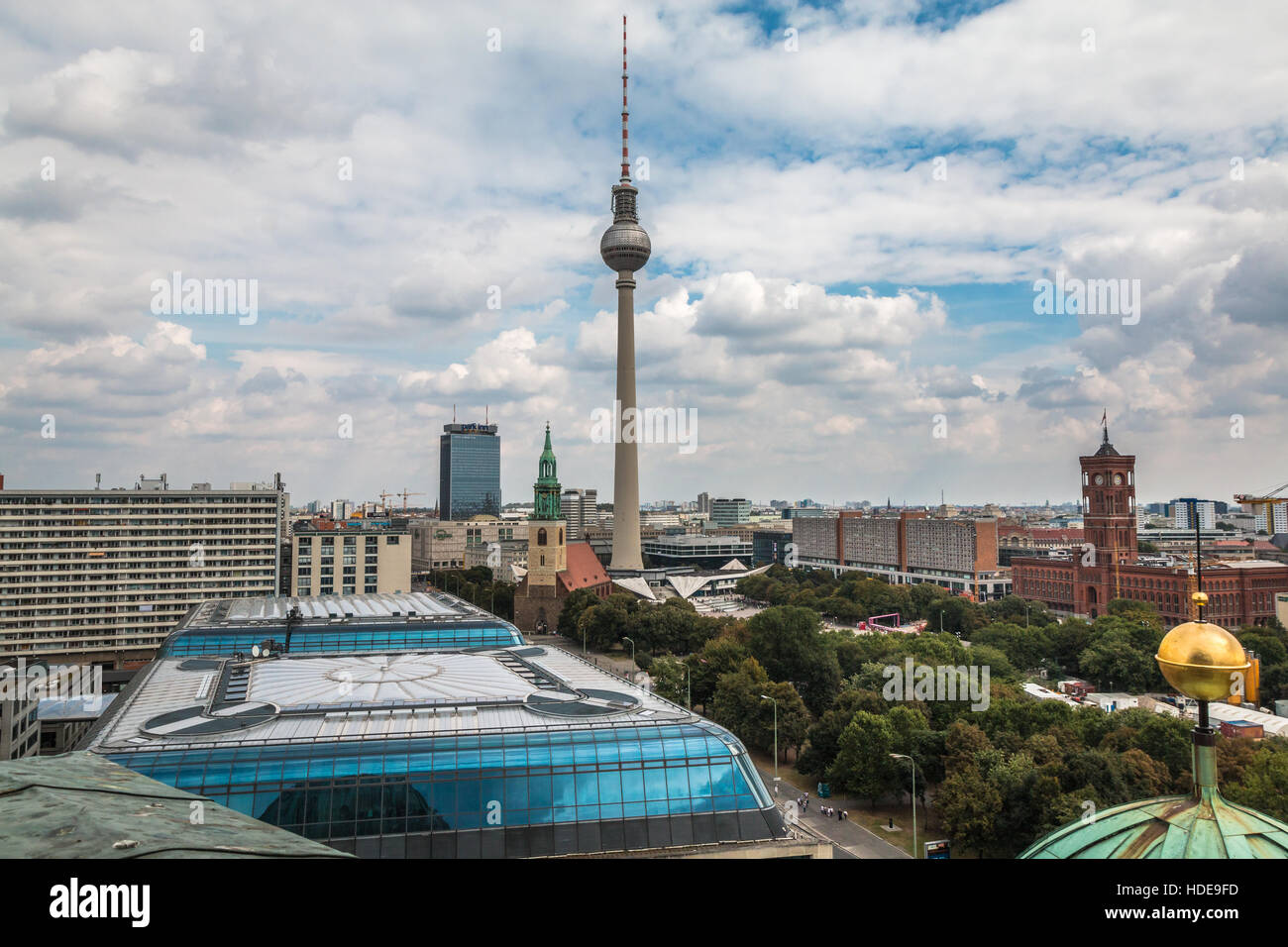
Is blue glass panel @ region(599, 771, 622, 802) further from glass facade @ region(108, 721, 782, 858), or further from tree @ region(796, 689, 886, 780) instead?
tree @ region(796, 689, 886, 780)

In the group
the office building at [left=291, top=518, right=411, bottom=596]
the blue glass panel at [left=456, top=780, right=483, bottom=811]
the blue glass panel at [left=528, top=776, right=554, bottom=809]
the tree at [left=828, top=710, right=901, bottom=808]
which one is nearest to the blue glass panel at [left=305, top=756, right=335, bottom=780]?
the blue glass panel at [left=456, top=780, right=483, bottom=811]

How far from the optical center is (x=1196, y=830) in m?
5.80

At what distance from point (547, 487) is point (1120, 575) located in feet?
206

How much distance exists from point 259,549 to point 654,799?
223 ft

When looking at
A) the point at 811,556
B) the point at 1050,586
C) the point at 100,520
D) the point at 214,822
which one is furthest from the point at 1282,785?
the point at 811,556

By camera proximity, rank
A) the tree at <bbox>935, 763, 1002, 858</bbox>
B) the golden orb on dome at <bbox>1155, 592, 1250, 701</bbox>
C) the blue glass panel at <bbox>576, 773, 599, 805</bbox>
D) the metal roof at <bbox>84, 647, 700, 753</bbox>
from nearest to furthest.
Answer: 1. the golden orb on dome at <bbox>1155, 592, 1250, 701</bbox>
2. the blue glass panel at <bbox>576, 773, 599, 805</bbox>
3. the metal roof at <bbox>84, 647, 700, 753</bbox>
4. the tree at <bbox>935, 763, 1002, 858</bbox>

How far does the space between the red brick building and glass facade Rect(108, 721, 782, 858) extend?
Answer: 7620 centimetres

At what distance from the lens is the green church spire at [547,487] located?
8600cm

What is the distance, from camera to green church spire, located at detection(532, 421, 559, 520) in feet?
282

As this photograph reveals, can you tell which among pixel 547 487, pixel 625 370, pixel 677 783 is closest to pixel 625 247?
pixel 625 370

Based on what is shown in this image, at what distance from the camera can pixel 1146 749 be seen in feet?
117

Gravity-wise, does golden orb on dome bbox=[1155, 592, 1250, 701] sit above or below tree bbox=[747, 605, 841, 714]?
above
